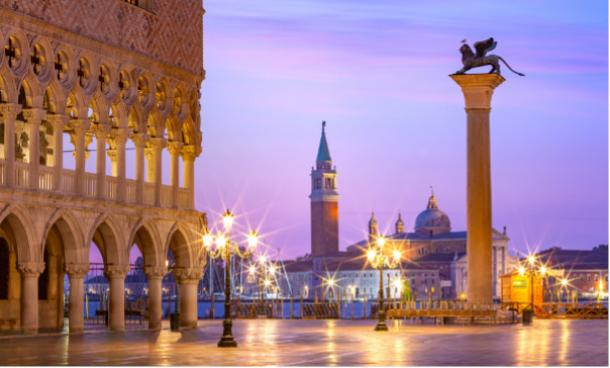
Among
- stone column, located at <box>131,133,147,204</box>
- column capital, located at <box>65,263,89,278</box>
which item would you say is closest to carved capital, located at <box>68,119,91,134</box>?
stone column, located at <box>131,133,147,204</box>

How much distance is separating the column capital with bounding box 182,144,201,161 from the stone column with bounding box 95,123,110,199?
5290 millimetres

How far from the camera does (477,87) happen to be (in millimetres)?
51094

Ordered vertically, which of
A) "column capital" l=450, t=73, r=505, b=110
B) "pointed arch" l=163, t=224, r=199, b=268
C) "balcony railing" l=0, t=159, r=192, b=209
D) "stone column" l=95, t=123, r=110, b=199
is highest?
"column capital" l=450, t=73, r=505, b=110

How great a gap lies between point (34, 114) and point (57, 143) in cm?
162

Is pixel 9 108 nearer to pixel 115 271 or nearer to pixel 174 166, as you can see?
pixel 115 271

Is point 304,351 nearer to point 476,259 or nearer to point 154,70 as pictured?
point 154,70

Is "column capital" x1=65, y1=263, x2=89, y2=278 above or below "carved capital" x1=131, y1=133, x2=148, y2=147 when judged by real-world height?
below

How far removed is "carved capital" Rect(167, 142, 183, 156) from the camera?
46719 millimetres

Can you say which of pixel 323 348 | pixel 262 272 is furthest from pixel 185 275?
pixel 262 272

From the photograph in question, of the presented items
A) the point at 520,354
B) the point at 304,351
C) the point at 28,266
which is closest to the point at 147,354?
the point at 304,351

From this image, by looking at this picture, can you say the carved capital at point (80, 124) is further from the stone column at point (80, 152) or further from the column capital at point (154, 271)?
the column capital at point (154, 271)

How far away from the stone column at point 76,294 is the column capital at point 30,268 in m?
2.24

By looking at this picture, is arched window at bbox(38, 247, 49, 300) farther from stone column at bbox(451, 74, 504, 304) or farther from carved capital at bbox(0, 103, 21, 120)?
stone column at bbox(451, 74, 504, 304)

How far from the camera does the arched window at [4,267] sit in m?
41.6
